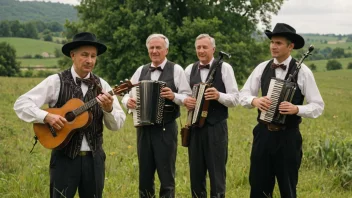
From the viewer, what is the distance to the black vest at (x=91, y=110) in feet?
14.1

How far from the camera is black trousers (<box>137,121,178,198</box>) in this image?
5.66 metres

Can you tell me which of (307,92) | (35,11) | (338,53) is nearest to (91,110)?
(307,92)

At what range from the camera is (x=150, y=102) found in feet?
18.2

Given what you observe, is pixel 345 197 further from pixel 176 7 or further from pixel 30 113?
pixel 176 7

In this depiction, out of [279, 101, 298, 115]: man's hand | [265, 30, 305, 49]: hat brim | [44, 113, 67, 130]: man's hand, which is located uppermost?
[265, 30, 305, 49]: hat brim

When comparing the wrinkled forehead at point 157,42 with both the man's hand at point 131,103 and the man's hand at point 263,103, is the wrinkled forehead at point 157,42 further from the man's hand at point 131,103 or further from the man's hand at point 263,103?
the man's hand at point 263,103

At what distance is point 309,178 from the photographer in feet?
23.7

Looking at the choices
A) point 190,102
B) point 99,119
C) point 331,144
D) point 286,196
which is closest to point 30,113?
point 99,119

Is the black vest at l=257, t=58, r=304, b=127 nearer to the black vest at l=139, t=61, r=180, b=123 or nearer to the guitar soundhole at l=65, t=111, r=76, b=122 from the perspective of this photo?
the black vest at l=139, t=61, r=180, b=123

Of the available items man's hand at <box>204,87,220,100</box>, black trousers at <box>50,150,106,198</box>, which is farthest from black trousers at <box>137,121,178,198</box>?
black trousers at <box>50,150,106,198</box>

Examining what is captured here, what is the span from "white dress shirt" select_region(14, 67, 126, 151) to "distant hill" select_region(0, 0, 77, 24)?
146m

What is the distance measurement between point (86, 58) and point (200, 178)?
2.43 m

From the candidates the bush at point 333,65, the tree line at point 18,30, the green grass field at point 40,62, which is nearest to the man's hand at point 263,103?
the green grass field at point 40,62

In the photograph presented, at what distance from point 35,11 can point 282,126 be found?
566 feet
